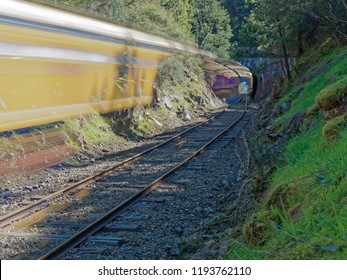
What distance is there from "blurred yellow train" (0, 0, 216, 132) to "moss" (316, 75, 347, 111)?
8.64 meters

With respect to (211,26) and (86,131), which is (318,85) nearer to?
(86,131)

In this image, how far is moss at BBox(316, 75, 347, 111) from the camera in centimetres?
808

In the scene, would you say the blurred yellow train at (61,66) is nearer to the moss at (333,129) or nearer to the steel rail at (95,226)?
the steel rail at (95,226)

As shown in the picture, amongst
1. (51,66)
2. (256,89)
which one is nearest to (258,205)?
(51,66)

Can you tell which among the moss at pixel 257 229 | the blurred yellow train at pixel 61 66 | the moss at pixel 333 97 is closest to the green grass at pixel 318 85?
the moss at pixel 333 97

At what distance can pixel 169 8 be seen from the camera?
4844cm

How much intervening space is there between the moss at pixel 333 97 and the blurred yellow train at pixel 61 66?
28.4 ft

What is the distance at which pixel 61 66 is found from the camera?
1698 centimetres

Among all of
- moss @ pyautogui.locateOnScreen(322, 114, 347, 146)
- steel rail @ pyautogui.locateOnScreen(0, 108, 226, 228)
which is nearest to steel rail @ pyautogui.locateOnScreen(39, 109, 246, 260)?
steel rail @ pyautogui.locateOnScreen(0, 108, 226, 228)

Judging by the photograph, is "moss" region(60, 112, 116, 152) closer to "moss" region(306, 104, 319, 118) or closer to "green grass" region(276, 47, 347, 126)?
"green grass" region(276, 47, 347, 126)

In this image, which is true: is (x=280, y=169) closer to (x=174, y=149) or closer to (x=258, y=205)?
(x=258, y=205)

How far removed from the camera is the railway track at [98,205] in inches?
284

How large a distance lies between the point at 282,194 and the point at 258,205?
1.91 feet

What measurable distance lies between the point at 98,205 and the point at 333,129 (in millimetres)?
4544
